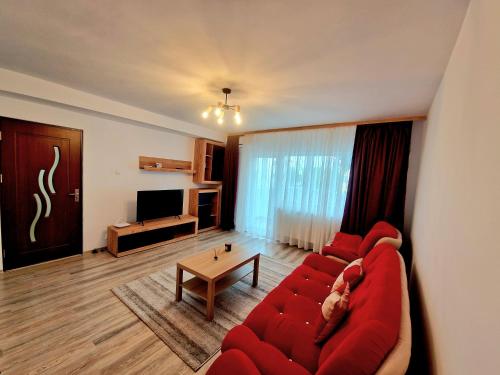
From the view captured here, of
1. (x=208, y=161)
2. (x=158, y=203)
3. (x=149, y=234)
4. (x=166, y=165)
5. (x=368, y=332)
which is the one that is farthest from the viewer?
(x=208, y=161)

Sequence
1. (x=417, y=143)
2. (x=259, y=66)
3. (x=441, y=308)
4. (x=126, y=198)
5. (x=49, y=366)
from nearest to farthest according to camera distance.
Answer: (x=441, y=308) < (x=49, y=366) < (x=259, y=66) < (x=417, y=143) < (x=126, y=198)

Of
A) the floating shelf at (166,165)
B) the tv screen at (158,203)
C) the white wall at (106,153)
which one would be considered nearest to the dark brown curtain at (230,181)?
the floating shelf at (166,165)

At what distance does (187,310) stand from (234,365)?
1326mm

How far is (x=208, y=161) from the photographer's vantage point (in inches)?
195

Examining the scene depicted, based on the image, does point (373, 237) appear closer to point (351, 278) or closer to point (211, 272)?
point (351, 278)

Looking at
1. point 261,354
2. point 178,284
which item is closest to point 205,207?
point 178,284

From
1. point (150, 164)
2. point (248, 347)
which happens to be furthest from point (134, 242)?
point (248, 347)

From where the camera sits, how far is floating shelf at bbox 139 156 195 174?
12.8 feet

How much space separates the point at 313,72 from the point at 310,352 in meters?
2.19

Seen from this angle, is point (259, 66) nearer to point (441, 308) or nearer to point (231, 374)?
point (441, 308)

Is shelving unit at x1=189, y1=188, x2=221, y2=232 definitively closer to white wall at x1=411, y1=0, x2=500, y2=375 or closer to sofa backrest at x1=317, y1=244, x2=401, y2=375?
sofa backrest at x1=317, y1=244, x2=401, y2=375

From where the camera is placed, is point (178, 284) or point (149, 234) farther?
point (149, 234)

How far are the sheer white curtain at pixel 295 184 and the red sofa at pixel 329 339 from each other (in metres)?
1.94

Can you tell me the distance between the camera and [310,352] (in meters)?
1.24
